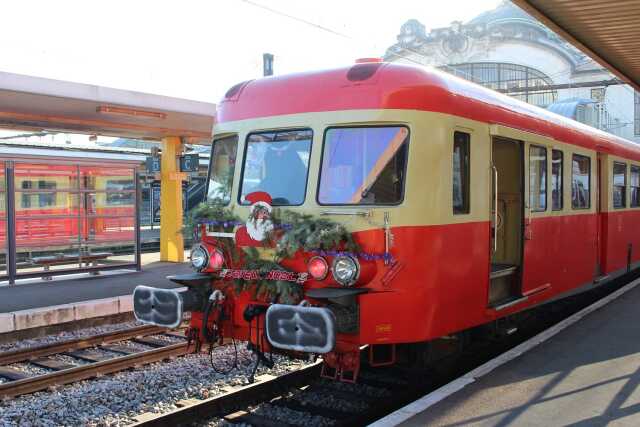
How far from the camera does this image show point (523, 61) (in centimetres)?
4428

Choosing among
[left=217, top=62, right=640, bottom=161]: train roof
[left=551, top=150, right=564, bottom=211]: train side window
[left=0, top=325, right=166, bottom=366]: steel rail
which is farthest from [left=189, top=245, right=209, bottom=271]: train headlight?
[left=551, top=150, right=564, bottom=211]: train side window

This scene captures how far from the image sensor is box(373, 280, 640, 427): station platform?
5008 mm

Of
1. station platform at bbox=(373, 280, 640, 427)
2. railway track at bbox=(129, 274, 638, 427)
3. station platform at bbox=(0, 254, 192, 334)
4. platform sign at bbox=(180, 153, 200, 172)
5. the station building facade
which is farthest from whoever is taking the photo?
the station building facade

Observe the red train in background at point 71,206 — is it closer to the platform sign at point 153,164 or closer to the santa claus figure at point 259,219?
the platform sign at point 153,164

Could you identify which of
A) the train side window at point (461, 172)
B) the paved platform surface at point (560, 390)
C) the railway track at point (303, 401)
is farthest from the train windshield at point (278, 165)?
the paved platform surface at point (560, 390)

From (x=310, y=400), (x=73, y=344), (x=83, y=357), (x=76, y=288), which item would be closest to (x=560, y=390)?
(x=310, y=400)

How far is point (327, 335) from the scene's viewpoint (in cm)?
499

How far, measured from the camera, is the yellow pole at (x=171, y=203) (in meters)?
16.5

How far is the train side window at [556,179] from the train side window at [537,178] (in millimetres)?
265

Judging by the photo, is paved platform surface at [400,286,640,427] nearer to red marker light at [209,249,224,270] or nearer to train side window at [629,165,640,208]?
red marker light at [209,249,224,270]

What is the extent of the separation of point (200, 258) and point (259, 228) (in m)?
0.77

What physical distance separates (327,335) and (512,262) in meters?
3.98

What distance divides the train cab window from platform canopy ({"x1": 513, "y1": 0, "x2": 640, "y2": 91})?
12.9 ft

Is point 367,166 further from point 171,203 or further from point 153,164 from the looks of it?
point 171,203
